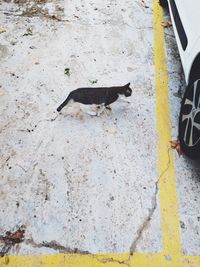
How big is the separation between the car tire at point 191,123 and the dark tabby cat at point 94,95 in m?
0.80

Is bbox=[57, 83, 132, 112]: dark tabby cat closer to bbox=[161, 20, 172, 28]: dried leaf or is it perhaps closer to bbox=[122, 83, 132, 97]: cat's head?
bbox=[122, 83, 132, 97]: cat's head

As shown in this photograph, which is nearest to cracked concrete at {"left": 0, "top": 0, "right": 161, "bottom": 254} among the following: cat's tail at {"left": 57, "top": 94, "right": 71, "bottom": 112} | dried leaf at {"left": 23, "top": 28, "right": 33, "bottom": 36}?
dried leaf at {"left": 23, "top": 28, "right": 33, "bottom": 36}

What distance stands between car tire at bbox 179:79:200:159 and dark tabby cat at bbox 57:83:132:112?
801 mm

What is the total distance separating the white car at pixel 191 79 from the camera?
136 inches

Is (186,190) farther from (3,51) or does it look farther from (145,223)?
(3,51)

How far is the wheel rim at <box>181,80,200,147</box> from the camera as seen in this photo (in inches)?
135

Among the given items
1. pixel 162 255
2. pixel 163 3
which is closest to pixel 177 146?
pixel 162 255

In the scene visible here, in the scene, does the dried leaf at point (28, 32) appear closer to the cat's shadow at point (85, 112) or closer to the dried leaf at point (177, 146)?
the cat's shadow at point (85, 112)

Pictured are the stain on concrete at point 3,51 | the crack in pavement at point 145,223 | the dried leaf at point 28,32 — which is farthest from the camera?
the dried leaf at point 28,32

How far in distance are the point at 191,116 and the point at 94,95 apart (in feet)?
3.58

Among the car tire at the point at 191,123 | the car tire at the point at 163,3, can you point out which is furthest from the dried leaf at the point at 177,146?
the car tire at the point at 163,3

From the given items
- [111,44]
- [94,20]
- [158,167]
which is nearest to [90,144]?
[158,167]

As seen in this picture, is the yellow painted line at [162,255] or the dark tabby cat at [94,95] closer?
the yellow painted line at [162,255]

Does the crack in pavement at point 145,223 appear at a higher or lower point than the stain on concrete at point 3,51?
lower
